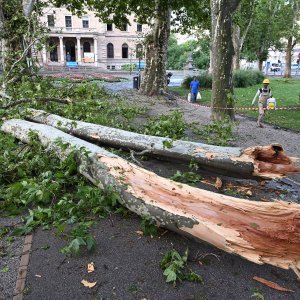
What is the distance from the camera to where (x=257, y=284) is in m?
2.83

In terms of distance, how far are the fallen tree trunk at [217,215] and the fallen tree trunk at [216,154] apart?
1.09 meters

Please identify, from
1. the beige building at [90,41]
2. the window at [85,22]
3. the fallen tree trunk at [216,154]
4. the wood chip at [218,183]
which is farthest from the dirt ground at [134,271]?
the window at [85,22]

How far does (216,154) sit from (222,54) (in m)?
5.77

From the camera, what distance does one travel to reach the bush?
77.8 ft

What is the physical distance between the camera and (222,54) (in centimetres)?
941

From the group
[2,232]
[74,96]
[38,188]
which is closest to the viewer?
[2,232]

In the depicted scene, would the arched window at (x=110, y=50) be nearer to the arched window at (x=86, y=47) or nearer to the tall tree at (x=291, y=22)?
the arched window at (x=86, y=47)

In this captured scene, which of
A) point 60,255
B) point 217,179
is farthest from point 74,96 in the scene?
point 60,255

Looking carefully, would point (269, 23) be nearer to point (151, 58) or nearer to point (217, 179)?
point (151, 58)

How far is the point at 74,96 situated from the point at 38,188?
22.7 feet

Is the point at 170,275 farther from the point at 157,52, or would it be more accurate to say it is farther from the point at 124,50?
the point at 124,50

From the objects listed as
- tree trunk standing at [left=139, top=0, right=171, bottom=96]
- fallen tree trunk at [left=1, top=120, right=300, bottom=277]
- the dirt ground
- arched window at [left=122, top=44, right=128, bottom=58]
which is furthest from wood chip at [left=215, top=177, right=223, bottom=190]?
arched window at [left=122, top=44, right=128, bottom=58]

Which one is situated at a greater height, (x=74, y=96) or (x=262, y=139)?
(x=74, y=96)

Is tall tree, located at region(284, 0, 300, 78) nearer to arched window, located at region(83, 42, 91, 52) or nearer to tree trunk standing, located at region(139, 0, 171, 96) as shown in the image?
tree trunk standing, located at region(139, 0, 171, 96)
